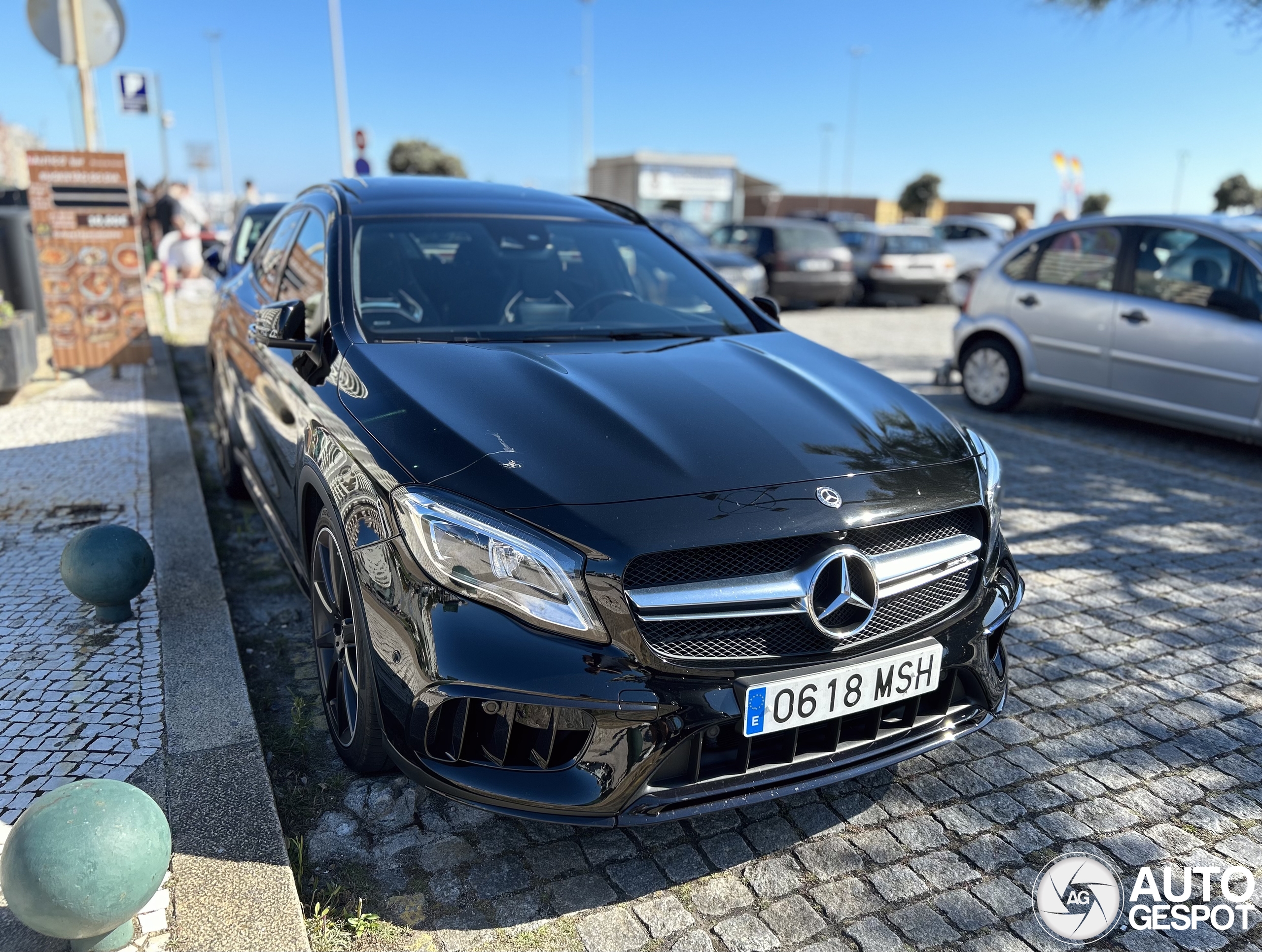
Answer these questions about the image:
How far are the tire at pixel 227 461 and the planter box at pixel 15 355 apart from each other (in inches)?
99.6

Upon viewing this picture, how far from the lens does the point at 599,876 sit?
253cm

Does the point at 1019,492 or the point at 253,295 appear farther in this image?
the point at 1019,492

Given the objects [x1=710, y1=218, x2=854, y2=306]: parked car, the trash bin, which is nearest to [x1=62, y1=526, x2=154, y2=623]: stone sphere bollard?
the trash bin

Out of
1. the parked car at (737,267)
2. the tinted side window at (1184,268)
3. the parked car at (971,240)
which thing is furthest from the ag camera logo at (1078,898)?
the parked car at (971,240)

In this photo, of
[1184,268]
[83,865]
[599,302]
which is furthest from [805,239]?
[83,865]

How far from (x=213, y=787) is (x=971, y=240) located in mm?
20438

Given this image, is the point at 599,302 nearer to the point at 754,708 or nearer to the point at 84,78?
the point at 754,708

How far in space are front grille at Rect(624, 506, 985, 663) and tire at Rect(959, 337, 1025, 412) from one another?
6173 millimetres

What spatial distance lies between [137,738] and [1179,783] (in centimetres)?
A: 318

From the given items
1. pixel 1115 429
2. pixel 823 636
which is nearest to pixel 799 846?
pixel 823 636

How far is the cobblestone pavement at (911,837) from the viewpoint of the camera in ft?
7.77

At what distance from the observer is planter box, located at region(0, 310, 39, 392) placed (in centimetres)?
709

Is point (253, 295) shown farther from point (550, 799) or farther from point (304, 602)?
Result: point (550, 799)

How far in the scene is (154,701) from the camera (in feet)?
10.4
